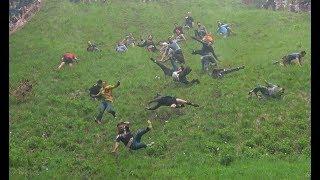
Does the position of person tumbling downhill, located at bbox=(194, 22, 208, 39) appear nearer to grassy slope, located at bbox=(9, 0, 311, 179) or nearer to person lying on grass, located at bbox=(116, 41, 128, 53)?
grassy slope, located at bbox=(9, 0, 311, 179)

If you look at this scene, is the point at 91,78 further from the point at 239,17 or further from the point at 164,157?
the point at 239,17

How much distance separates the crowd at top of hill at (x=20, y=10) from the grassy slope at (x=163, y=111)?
91.2 inches

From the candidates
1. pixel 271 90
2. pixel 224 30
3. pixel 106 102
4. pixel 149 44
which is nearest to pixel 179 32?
pixel 149 44

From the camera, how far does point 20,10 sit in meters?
42.2

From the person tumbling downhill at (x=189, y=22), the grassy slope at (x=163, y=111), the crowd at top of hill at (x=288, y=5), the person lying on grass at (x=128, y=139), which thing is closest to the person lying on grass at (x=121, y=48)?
the grassy slope at (x=163, y=111)

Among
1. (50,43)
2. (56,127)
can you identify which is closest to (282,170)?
(56,127)

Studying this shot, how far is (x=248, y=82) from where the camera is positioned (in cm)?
2461

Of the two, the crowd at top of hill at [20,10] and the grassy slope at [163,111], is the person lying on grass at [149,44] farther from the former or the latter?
the crowd at top of hill at [20,10]

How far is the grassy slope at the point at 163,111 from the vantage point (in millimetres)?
16953

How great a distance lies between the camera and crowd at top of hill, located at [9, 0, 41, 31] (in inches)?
1598

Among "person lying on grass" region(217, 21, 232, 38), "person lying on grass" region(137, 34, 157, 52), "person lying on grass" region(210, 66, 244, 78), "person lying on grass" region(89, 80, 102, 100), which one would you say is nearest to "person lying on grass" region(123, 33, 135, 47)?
"person lying on grass" region(137, 34, 157, 52)

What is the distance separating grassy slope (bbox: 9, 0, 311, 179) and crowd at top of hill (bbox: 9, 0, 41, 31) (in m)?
2.32
